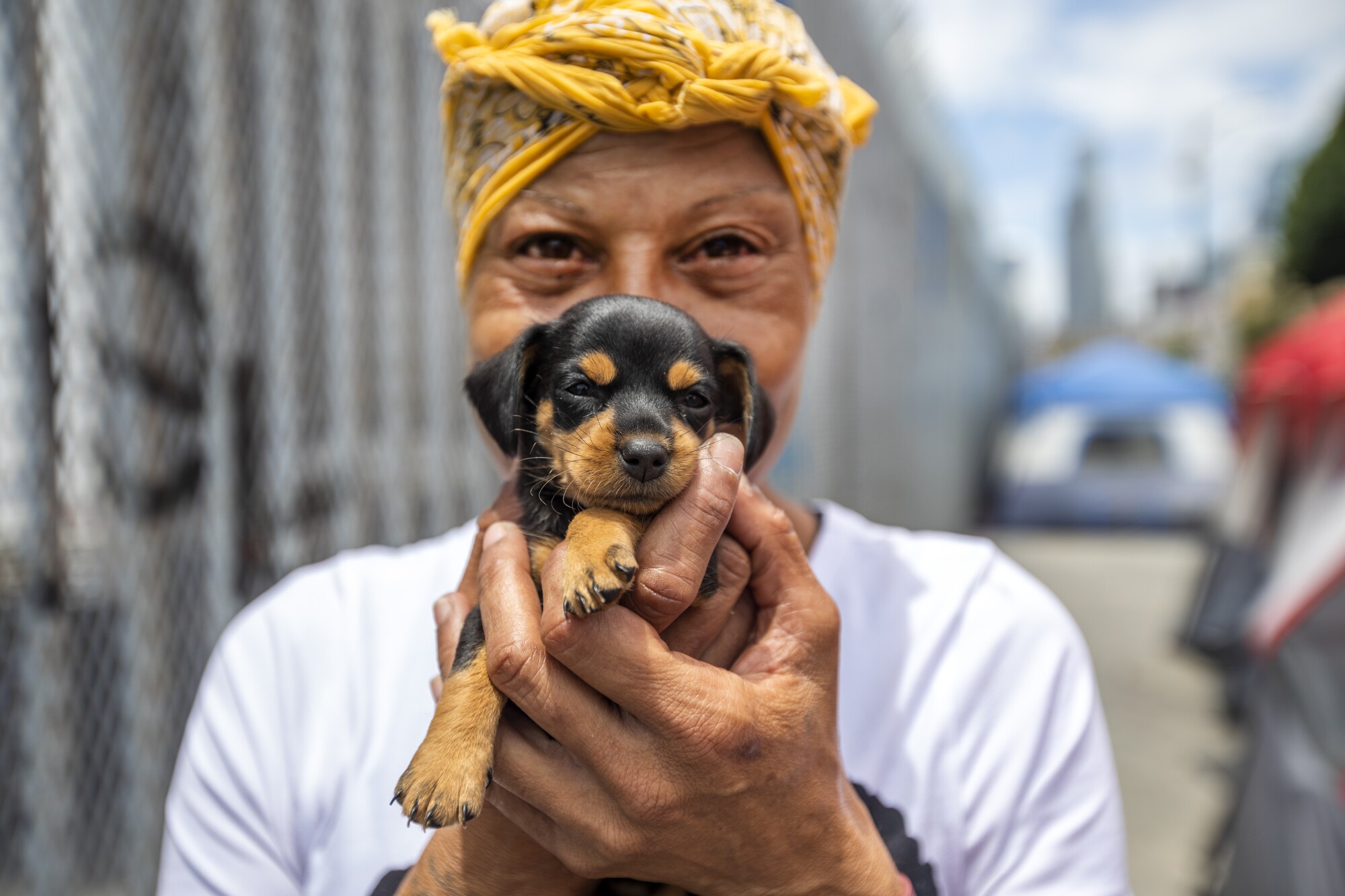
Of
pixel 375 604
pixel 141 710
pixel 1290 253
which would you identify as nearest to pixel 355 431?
A: pixel 141 710

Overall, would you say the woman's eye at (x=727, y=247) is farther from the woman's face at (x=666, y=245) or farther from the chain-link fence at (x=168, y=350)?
the chain-link fence at (x=168, y=350)

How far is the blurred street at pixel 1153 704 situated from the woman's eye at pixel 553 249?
246 inches

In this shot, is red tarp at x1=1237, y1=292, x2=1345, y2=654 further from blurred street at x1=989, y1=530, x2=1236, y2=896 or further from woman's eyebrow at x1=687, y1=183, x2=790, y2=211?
woman's eyebrow at x1=687, y1=183, x2=790, y2=211

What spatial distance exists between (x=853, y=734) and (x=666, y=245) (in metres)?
1.07

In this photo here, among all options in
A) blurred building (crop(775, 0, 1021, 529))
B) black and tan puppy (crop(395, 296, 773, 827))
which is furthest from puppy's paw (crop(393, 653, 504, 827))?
blurred building (crop(775, 0, 1021, 529))

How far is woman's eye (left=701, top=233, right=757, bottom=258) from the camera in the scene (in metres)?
1.88

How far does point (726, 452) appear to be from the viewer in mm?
1548

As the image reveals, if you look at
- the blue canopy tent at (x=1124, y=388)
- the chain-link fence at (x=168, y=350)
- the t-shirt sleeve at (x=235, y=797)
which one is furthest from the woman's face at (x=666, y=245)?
the blue canopy tent at (x=1124, y=388)

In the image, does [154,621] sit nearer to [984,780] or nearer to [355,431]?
[355,431]

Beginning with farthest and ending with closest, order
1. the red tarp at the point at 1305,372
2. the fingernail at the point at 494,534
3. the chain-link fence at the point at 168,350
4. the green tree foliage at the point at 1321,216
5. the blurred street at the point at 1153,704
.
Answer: the green tree foliage at the point at 1321,216 → the blurred street at the point at 1153,704 → the red tarp at the point at 1305,372 → the chain-link fence at the point at 168,350 → the fingernail at the point at 494,534

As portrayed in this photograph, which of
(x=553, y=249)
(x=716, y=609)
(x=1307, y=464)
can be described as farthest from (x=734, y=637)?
(x=1307, y=464)

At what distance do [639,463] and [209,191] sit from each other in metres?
3.56

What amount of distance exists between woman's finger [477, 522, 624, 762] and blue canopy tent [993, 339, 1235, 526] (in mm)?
19892

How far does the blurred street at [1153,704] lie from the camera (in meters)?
6.80
